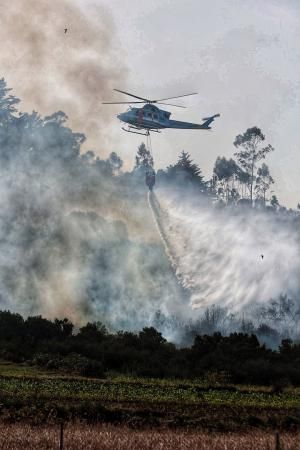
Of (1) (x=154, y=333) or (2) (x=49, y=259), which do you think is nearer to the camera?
(1) (x=154, y=333)

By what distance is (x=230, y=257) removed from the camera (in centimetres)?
9119

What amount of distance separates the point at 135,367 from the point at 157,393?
460 inches

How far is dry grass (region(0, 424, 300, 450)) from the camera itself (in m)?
27.1

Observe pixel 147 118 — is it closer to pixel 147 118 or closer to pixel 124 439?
pixel 147 118

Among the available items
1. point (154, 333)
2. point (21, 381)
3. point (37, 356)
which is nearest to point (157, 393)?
point (21, 381)

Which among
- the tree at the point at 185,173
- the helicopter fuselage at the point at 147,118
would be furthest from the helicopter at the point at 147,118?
the tree at the point at 185,173

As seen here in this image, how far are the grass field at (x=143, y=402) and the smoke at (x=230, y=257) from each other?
114ft

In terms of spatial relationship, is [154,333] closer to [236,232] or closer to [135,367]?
[135,367]

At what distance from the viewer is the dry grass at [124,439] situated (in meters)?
27.1

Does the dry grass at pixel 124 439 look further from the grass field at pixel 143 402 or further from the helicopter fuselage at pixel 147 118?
the helicopter fuselage at pixel 147 118

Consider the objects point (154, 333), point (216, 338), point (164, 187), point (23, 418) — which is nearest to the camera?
point (23, 418)

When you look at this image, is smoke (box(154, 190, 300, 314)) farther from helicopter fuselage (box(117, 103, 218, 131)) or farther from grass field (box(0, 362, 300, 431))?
grass field (box(0, 362, 300, 431))

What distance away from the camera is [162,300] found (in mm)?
89625

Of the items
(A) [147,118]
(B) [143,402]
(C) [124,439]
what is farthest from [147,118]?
(C) [124,439]
